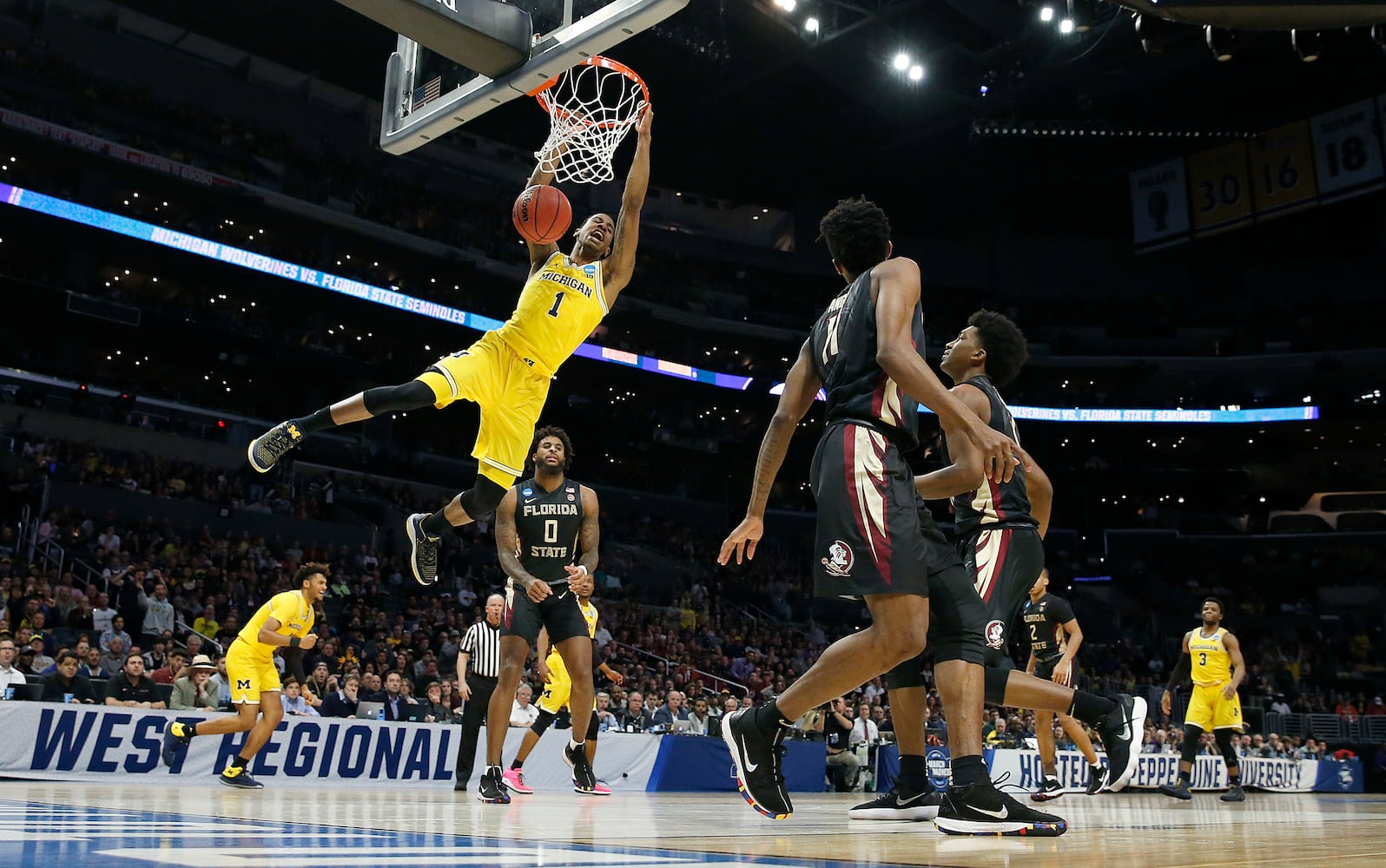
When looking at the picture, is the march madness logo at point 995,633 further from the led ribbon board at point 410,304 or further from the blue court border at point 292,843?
the led ribbon board at point 410,304

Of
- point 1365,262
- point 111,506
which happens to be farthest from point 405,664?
point 1365,262

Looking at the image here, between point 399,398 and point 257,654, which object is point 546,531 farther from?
point 257,654

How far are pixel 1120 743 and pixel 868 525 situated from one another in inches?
93.1

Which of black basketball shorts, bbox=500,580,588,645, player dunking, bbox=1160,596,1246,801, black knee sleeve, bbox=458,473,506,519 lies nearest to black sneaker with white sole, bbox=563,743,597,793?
black basketball shorts, bbox=500,580,588,645

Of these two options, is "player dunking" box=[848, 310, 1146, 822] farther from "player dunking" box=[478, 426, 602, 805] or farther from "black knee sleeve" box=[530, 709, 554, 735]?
"black knee sleeve" box=[530, 709, 554, 735]

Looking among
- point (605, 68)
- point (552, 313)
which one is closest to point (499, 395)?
point (552, 313)

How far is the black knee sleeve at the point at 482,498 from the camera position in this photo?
21.3 feet

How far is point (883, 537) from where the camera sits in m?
3.97

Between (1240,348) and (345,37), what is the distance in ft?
105

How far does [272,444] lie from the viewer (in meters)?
6.34

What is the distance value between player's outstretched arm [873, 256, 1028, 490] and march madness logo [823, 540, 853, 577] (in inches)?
22.2

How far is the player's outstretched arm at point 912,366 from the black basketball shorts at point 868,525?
277mm

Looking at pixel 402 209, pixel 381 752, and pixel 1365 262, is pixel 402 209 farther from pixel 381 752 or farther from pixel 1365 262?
pixel 1365 262

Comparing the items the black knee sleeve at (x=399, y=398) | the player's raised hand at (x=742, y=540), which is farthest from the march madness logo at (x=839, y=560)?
the black knee sleeve at (x=399, y=398)
